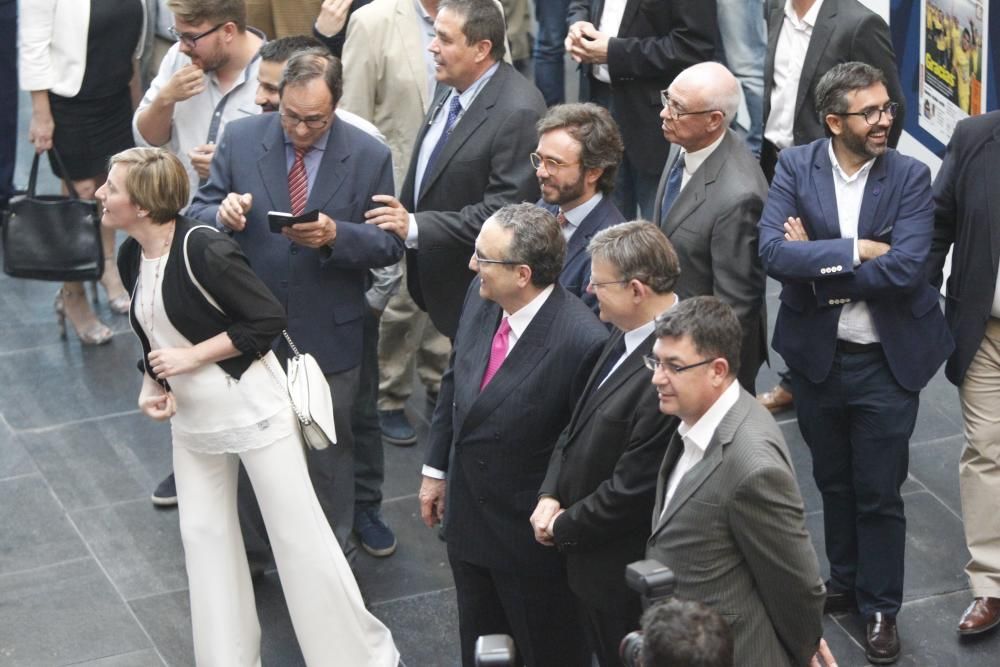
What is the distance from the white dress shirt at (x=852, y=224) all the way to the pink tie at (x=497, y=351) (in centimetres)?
126

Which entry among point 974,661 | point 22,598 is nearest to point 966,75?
point 974,661

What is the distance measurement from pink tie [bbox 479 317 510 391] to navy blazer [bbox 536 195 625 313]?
394mm

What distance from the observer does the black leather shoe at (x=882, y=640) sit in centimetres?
566

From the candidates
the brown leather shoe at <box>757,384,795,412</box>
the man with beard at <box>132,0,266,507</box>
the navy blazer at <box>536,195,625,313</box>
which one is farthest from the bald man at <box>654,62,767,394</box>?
the man with beard at <box>132,0,266,507</box>

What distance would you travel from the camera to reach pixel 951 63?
7801 millimetres

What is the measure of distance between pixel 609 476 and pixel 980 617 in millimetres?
1915

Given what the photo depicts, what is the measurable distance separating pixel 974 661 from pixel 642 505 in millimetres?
1845

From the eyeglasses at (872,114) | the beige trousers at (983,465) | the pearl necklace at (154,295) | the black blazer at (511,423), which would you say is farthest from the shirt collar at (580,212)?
the beige trousers at (983,465)

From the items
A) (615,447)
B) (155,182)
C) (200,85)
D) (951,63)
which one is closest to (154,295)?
(155,182)

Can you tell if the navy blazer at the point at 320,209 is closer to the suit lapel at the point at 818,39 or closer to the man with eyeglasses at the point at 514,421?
the man with eyeglasses at the point at 514,421

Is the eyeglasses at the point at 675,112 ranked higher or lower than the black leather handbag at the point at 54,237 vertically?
higher

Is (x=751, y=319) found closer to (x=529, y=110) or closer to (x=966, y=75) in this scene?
(x=529, y=110)

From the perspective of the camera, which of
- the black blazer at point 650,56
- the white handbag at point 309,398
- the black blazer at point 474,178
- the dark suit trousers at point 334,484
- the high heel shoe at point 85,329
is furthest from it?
the high heel shoe at point 85,329

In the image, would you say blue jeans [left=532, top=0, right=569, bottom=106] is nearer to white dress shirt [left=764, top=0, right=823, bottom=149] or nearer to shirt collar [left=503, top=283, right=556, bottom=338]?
white dress shirt [left=764, top=0, right=823, bottom=149]
